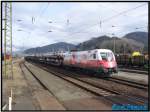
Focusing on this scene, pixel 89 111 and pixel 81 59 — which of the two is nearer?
pixel 89 111

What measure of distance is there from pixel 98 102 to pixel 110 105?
1127 millimetres

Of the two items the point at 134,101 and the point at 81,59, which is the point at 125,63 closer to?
the point at 81,59

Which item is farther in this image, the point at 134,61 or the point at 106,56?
the point at 134,61

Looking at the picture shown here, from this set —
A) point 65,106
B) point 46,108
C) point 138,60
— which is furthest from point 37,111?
point 138,60

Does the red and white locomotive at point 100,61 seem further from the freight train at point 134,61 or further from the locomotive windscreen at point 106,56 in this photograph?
the freight train at point 134,61

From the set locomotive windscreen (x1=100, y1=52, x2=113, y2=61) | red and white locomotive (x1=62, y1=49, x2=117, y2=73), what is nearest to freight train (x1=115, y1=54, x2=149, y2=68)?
red and white locomotive (x1=62, y1=49, x2=117, y2=73)

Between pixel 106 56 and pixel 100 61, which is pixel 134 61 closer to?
pixel 106 56

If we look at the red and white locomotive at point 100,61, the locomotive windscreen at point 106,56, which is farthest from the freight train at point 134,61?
the locomotive windscreen at point 106,56

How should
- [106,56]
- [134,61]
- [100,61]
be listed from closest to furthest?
[100,61]
[106,56]
[134,61]

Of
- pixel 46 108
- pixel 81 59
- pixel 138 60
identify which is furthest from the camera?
pixel 138 60

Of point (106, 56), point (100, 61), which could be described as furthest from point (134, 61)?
point (100, 61)

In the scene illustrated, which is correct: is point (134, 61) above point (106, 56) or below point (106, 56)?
below

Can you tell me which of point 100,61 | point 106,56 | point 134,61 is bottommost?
point 134,61

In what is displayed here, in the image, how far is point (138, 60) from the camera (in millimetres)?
45688
